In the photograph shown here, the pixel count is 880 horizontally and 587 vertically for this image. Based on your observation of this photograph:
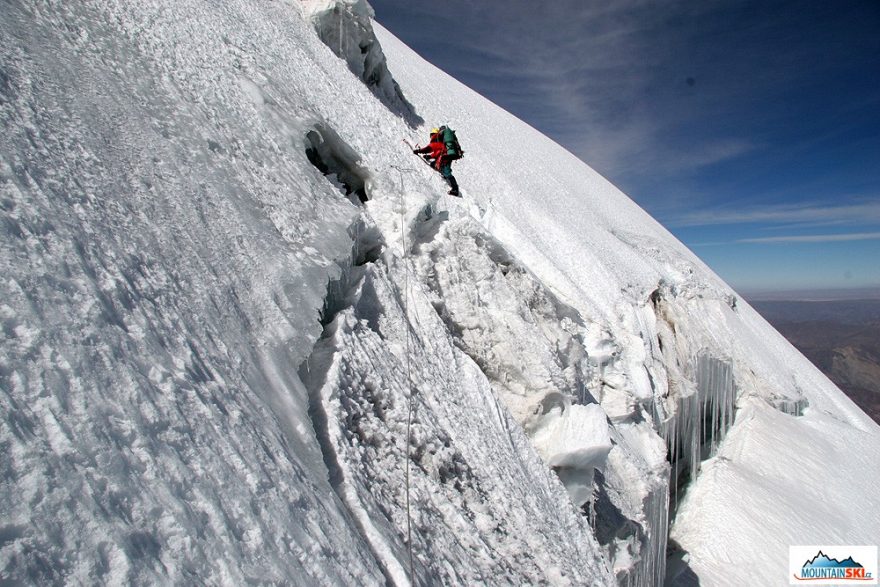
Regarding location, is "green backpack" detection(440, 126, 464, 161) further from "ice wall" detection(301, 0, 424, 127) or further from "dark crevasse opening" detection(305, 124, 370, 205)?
"dark crevasse opening" detection(305, 124, 370, 205)

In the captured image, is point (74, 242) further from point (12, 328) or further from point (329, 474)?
point (329, 474)

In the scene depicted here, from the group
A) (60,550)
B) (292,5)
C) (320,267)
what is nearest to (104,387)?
(60,550)

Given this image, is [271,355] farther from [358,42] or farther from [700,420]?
[700,420]

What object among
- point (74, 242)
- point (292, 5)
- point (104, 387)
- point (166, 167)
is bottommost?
point (104, 387)

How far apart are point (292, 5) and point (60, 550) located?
26.3ft

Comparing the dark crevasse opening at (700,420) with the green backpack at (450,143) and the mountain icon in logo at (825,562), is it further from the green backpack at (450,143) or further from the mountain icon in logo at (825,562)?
the green backpack at (450,143)

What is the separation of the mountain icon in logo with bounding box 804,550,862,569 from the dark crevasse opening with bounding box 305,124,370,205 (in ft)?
25.2

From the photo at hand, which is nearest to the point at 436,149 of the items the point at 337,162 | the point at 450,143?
the point at 450,143

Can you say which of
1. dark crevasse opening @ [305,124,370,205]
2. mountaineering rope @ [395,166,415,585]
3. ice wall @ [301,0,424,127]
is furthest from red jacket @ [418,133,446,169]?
dark crevasse opening @ [305,124,370,205]

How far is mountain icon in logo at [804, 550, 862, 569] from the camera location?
611cm

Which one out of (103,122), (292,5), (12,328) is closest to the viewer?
(12,328)

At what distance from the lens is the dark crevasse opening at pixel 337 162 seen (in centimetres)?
388

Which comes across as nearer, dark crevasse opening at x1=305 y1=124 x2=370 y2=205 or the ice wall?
dark crevasse opening at x1=305 y1=124 x2=370 y2=205

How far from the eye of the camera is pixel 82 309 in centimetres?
147
